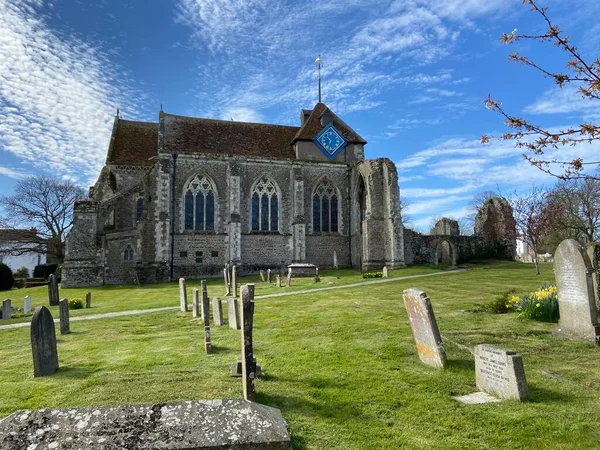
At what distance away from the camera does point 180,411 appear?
2166 millimetres

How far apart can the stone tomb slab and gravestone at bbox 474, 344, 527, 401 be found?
14.0 feet

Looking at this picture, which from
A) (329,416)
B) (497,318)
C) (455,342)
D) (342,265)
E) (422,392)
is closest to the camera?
(329,416)

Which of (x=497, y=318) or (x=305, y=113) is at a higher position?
(x=305, y=113)

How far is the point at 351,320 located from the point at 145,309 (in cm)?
896

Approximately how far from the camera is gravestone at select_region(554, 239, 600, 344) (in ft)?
26.1

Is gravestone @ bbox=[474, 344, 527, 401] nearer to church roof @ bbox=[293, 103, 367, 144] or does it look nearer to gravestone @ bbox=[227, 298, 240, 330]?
gravestone @ bbox=[227, 298, 240, 330]

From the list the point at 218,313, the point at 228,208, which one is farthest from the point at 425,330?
the point at 228,208

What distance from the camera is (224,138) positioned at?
33469mm

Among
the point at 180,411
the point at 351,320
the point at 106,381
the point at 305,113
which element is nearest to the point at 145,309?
the point at 351,320

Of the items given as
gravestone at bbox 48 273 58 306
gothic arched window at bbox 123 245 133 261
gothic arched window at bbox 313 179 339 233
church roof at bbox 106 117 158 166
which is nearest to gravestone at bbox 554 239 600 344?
gravestone at bbox 48 273 58 306

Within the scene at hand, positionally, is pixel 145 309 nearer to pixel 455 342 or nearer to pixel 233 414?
pixel 455 342

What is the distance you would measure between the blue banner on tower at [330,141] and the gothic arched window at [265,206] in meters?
4.75

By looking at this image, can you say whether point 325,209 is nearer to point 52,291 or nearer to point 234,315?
point 52,291

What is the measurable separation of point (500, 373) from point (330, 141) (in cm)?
2896
